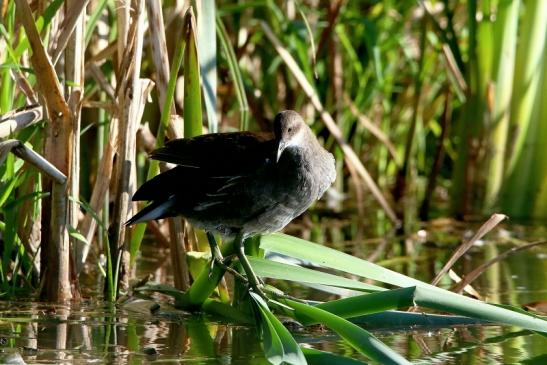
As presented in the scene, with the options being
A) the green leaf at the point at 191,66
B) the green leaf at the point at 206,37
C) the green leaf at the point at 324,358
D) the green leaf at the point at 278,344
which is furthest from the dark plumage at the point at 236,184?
the green leaf at the point at 324,358

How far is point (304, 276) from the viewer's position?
3.08 m

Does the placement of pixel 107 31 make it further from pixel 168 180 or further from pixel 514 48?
pixel 514 48

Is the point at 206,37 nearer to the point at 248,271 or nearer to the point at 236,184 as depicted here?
the point at 236,184

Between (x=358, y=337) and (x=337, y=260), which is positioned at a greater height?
(x=337, y=260)

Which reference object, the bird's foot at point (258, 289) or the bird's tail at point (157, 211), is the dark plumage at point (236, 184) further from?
the bird's foot at point (258, 289)

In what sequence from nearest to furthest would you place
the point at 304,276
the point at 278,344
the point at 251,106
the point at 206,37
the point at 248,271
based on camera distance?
the point at 278,344 < the point at 304,276 < the point at 248,271 < the point at 206,37 < the point at 251,106

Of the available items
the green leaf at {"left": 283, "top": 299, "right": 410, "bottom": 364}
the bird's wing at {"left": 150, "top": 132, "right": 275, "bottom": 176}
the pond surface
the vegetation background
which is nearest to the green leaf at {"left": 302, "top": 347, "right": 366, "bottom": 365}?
the green leaf at {"left": 283, "top": 299, "right": 410, "bottom": 364}

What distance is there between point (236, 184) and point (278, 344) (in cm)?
90

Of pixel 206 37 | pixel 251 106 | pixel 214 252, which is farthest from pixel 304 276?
pixel 251 106

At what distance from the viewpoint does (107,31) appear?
14.3ft

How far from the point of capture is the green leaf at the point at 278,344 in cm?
251

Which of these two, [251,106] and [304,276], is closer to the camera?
[304,276]

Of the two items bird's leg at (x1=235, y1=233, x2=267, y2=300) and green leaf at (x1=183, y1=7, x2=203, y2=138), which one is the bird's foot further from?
green leaf at (x1=183, y1=7, x2=203, y2=138)

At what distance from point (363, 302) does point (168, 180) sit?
859mm
